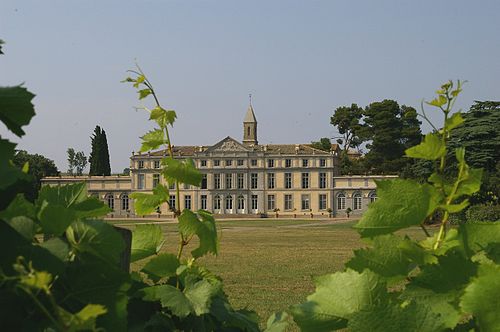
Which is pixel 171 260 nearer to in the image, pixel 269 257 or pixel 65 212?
pixel 65 212

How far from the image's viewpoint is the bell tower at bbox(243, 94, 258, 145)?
62.9 meters

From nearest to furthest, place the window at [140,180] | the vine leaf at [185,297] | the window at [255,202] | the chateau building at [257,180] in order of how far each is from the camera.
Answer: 1. the vine leaf at [185,297]
2. the chateau building at [257,180]
3. the window at [255,202]
4. the window at [140,180]

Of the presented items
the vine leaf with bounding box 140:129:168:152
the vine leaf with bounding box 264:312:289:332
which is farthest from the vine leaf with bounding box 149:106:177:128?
the vine leaf with bounding box 264:312:289:332

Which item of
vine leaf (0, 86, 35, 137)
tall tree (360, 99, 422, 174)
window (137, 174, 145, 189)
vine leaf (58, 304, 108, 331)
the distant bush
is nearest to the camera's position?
vine leaf (58, 304, 108, 331)

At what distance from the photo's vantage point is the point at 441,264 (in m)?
0.55

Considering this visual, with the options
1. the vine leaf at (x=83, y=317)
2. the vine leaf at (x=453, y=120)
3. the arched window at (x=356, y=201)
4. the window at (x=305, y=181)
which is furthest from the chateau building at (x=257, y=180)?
the vine leaf at (x=83, y=317)

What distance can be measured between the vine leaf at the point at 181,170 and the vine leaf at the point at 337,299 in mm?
234

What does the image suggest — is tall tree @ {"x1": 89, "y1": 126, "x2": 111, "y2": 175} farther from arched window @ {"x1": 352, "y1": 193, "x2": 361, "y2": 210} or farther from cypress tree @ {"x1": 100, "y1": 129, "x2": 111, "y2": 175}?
arched window @ {"x1": 352, "y1": 193, "x2": 361, "y2": 210}

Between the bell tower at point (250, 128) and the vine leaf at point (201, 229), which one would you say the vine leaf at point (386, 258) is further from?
the bell tower at point (250, 128)

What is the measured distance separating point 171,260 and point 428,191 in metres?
0.31

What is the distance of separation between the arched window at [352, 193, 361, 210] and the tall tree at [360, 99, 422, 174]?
8.05ft

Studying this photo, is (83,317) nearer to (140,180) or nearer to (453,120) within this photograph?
(453,120)

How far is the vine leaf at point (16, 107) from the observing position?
465 millimetres

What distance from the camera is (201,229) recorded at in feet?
2.56
